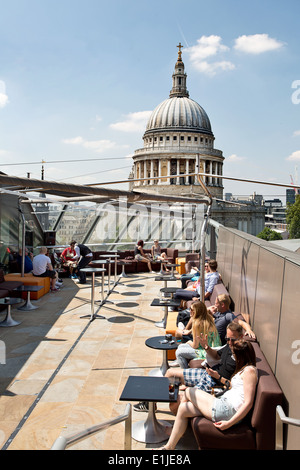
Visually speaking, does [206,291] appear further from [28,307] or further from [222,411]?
[222,411]

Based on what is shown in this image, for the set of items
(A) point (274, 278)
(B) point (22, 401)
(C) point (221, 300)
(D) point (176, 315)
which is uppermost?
(A) point (274, 278)

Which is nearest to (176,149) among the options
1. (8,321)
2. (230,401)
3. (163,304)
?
(8,321)

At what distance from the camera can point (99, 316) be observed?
8023mm

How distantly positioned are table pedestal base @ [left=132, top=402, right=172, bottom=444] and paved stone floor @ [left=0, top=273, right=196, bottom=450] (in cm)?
7

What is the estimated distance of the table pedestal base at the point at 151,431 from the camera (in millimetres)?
3744

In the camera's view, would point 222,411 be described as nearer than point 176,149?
Yes

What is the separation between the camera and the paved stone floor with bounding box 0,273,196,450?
3881 millimetres

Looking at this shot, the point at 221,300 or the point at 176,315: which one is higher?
the point at 221,300

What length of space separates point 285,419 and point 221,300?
2612 mm

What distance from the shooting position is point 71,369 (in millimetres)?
5406

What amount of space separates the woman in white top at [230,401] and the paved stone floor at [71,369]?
0.46 metres

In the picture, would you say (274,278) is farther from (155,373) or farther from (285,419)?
(155,373)

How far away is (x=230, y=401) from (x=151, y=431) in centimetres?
95

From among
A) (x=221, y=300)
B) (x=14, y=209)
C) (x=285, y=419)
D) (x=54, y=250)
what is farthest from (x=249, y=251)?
(x=54, y=250)
